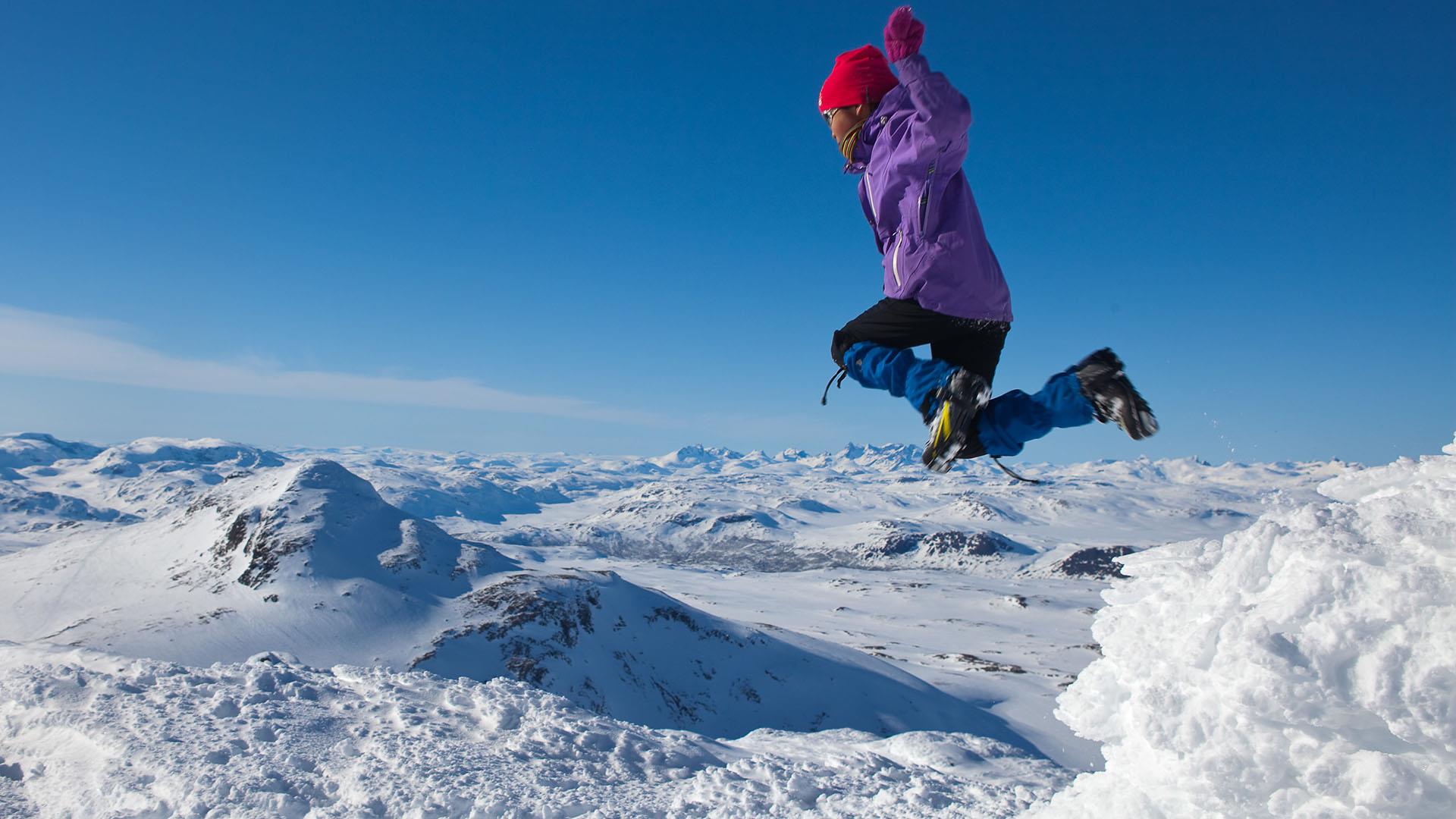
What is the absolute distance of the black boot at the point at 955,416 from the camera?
4.81 meters

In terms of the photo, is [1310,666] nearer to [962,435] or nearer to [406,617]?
[962,435]

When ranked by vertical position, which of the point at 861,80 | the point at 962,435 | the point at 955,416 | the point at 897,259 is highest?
the point at 861,80

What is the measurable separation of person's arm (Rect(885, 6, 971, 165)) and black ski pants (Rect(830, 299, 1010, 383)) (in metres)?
1.08

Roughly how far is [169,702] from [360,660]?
1231 inches

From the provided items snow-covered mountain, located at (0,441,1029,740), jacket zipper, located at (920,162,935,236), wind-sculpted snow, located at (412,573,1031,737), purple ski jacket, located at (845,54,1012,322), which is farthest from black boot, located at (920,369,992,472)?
snow-covered mountain, located at (0,441,1029,740)

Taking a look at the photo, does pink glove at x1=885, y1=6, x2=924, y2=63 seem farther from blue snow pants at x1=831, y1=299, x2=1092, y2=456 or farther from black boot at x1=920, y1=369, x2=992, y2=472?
black boot at x1=920, y1=369, x2=992, y2=472

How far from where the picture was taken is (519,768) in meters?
7.96

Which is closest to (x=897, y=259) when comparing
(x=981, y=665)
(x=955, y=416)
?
(x=955, y=416)

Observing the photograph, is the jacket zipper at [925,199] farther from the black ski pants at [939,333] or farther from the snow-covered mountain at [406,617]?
the snow-covered mountain at [406,617]

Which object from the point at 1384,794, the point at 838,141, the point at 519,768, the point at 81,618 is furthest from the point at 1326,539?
the point at 81,618

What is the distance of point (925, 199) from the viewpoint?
4.87 m

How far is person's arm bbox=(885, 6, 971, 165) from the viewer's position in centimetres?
458

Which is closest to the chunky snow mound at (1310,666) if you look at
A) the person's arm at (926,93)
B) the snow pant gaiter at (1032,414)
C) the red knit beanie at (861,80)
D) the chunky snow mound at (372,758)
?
the snow pant gaiter at (1032,414)

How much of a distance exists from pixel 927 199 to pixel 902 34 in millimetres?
1103
